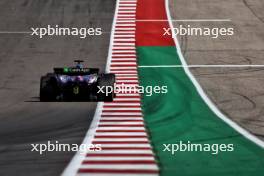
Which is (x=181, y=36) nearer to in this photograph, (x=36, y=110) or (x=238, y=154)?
(x=36, y=110)

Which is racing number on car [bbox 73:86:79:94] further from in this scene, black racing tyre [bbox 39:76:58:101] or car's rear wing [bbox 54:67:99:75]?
black racing tyre [bbox 39:76:58:101]

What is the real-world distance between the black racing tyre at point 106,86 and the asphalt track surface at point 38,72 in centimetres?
56

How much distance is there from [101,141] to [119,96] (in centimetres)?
606

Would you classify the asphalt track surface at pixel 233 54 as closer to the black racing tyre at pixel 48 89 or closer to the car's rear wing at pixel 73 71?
the car's rear wing at pixel 73 71

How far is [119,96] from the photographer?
24297 mm

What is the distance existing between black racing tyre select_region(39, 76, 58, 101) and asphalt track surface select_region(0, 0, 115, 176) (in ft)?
0.96

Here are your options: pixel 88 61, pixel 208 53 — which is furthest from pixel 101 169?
pixel 208 53

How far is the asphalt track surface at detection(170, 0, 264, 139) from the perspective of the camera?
22453 mm

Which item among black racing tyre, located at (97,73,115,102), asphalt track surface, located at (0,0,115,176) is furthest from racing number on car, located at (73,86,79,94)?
black racing tyre, located at (97,73,115,102)

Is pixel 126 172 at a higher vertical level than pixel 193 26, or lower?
lower

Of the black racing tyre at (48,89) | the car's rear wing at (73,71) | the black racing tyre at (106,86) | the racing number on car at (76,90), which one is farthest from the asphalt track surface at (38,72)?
the car's rear wing at (73,71)

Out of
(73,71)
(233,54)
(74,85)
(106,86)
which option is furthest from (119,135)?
(233,54)

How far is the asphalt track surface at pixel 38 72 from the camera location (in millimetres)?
16828

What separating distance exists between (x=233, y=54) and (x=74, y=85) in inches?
455
